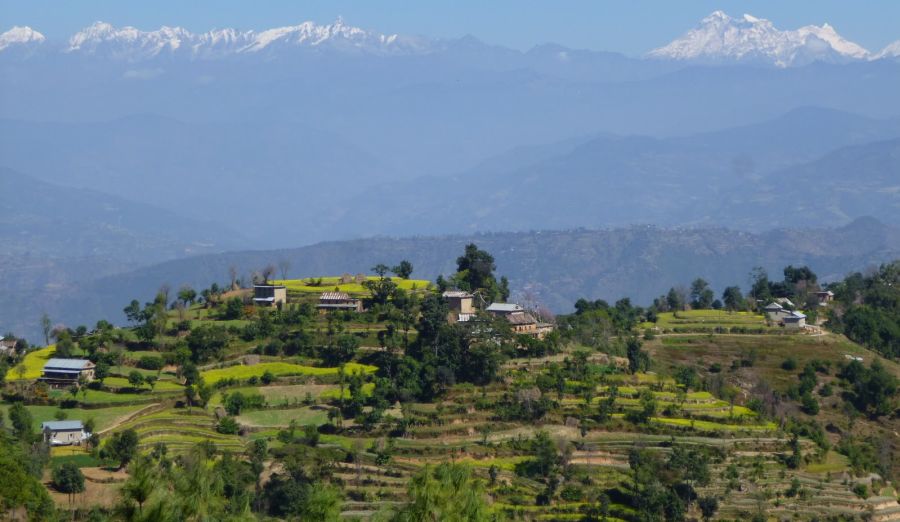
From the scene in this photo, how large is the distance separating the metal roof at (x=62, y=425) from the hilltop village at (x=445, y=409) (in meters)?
→ 0.18

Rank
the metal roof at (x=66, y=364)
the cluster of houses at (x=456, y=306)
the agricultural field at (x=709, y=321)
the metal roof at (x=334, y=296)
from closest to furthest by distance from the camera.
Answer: the metal roof at (x=66, y=364), the cluster of houses at (x=456, y=306), the metal roof at (x=334, y=296), the agricultural field at (x=709, y=321)

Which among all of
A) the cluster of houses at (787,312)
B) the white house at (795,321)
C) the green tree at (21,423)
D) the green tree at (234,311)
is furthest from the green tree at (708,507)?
the white house at (795,321)

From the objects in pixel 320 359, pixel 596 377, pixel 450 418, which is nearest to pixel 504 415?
pixel 450 418

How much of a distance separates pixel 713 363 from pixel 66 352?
39.5 m

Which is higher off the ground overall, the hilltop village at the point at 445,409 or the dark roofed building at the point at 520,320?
the dark roofed building at the point at 520,320

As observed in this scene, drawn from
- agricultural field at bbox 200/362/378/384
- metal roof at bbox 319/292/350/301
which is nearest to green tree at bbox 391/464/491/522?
agricultural field at bbox 200/362/378/384

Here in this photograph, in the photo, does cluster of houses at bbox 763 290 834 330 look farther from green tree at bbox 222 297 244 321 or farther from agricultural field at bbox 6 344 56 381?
agricultural field at bbox 6 344 56 381

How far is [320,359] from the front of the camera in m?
79.1

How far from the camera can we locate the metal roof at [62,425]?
216 ft

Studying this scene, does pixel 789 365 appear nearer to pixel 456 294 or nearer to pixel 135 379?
pixel 456 294

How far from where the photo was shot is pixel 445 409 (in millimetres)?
71438

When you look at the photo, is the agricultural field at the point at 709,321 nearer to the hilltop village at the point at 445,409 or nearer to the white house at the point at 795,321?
the white house at the point at 795,321

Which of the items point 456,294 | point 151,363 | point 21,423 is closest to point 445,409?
point 151,363

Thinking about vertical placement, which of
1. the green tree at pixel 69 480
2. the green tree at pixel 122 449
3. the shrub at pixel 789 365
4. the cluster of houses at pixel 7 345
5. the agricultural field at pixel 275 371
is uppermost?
the cluster of houses at pixel 7 345
